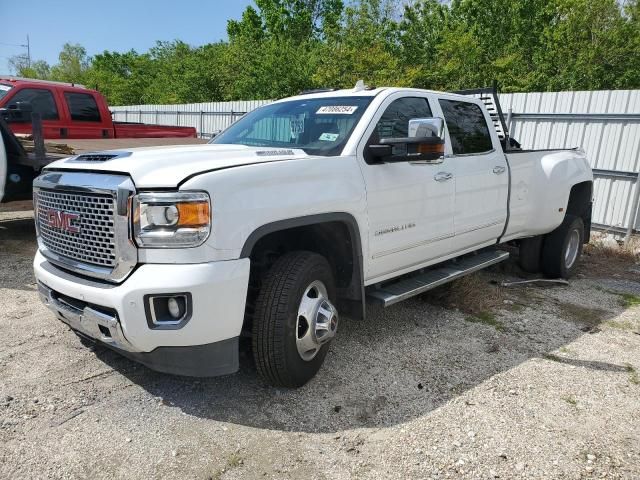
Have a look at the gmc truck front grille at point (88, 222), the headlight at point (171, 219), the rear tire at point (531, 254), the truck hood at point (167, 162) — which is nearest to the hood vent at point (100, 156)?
the truck hood at point (167, 162)

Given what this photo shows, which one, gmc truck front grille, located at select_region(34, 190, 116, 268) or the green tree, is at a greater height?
the green tree

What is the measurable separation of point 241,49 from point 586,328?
84.7 ft

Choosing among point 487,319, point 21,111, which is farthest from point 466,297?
point 21,111

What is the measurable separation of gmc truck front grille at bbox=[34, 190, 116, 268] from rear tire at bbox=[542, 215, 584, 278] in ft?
16.9

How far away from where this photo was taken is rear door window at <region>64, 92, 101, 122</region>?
9.09 m

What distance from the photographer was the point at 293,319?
3.03m

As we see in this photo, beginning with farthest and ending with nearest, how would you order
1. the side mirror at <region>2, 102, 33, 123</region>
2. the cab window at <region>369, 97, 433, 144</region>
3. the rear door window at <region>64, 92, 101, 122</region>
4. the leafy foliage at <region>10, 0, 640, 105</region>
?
1. the leafy foliage at <region>10, 0, 640, 105</region>
2. the rear door window at <region>64, 92, 101, 122</region>
3. the side mirror at <region>2, 102, 33, 123</region>
4. the cab window at <region>369, 97, 433, 144</region>

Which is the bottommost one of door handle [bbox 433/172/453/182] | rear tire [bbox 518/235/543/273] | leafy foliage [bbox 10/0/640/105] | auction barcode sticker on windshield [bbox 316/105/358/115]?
rear tire [bbox 518/235/543/273]

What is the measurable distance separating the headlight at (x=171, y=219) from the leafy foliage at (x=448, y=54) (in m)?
16.6

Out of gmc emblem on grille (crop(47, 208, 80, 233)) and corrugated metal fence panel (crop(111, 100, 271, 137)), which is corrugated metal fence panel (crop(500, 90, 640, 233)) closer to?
A: corrugated metal fence panel (crop(111, 100, 271, 137))

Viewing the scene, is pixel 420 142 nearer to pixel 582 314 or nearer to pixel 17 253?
pixel 582 314

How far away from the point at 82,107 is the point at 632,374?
921 centimetres

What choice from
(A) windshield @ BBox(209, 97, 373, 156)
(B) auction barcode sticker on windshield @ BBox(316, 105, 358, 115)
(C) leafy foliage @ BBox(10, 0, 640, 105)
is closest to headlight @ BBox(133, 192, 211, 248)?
(A) windshield @ BBox(209, 97, 373, 156)

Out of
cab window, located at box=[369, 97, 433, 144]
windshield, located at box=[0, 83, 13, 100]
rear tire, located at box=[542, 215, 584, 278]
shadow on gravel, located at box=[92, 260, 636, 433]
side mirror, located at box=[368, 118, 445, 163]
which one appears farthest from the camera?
windshield, located at box=[0, 83, 13, 100]
